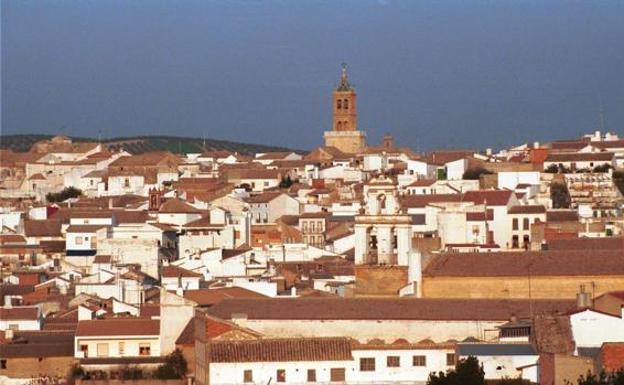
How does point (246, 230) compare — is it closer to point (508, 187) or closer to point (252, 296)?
point (508, 187)

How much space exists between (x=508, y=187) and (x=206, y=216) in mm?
11361

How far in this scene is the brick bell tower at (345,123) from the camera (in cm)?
11538

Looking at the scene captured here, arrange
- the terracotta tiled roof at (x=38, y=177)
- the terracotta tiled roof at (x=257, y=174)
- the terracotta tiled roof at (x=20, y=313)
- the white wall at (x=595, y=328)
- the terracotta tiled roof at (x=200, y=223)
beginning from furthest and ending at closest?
the terracotta tiled roof at (x=38, y=177), the terracotta tiled roof at (x=257, y=174), the terracotta tiled roof at (x=200, y=223), the terracotta tiled roof at (x=20, y=313), the white wall at (x=595, y=328)

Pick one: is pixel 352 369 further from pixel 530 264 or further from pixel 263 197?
pixel 263 197

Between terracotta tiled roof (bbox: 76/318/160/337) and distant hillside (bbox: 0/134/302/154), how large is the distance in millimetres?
99444

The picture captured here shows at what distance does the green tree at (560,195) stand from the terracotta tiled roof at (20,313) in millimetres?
26067

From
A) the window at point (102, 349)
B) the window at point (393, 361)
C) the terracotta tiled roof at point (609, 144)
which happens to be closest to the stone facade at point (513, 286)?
the window at point (393, 361)

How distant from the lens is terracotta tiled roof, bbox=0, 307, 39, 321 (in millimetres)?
54906

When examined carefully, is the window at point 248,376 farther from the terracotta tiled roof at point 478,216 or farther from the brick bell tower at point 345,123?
the brick bell tower at point 345,123

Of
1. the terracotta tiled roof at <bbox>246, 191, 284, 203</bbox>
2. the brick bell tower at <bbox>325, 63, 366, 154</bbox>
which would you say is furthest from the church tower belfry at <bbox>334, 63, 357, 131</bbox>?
the terracotta tiled roof at <bbox>246, 191, 284, 203</bbox>

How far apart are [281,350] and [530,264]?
8.27 meters

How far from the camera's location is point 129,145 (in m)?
156

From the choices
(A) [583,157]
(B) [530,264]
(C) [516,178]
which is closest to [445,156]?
(A) [583,157]

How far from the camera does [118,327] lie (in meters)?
50.4
